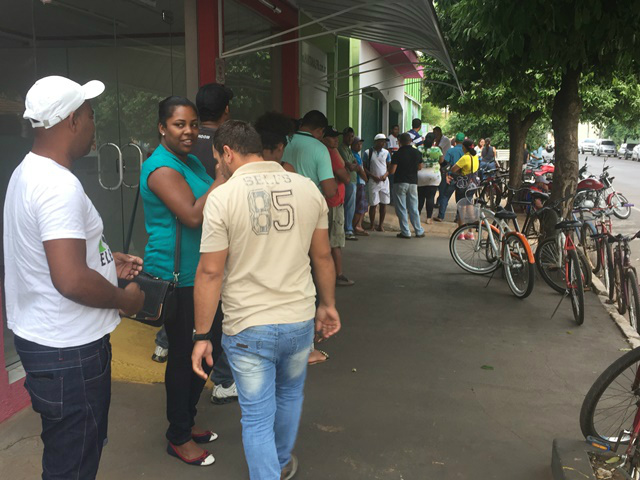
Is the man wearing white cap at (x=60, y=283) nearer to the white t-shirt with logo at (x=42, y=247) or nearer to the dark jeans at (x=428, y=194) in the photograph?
the white t-shirt with logo at (x=42, y=247)

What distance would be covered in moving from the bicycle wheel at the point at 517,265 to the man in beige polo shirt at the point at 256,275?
4.68 m

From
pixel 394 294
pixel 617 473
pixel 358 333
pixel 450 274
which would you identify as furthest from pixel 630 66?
pixel 617 473

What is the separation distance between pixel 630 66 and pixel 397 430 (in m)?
5.46

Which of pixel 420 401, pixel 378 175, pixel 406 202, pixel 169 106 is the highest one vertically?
pixel 169 106

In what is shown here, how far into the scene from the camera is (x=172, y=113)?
9.98ft

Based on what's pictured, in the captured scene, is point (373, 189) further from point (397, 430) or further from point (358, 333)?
point (397, 430)

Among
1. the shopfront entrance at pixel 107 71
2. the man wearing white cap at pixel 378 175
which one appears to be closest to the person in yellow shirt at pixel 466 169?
the man wearing white cap at pixel 378 175

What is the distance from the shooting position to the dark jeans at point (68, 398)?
2.08 metres

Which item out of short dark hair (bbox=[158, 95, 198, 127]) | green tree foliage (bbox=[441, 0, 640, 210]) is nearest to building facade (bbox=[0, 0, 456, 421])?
short dark hair (bbox=[158, 95, 198, 127])

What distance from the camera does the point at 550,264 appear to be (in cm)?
704

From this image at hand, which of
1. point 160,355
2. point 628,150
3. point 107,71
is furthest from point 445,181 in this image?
point 628,150

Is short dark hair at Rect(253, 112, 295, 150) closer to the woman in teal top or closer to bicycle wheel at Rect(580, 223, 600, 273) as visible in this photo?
the woman in teal top

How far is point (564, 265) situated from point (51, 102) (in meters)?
5.61

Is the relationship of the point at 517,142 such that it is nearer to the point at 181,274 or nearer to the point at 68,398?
the point at 181,274
